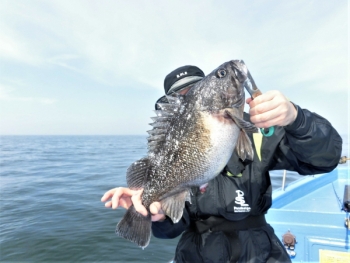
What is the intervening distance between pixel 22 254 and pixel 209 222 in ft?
22.1

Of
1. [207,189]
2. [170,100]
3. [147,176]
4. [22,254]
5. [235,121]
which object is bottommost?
[22,254]

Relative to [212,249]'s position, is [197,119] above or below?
above

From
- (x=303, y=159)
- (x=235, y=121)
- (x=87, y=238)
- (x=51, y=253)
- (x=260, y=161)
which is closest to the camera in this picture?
(x=235, y=121)

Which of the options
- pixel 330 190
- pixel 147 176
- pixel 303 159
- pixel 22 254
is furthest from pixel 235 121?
pixel 22 254

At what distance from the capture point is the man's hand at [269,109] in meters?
1.81

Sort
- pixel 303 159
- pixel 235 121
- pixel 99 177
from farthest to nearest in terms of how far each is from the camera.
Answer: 1. pixel 99 177
2. pixel 303 159
3. pixel 235 121

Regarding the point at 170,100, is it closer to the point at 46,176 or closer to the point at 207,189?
the point at 207,189

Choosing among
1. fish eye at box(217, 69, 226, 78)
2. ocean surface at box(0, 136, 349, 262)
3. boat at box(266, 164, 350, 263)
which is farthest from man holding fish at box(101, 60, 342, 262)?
ocean surface at box(0, 136, 349, 262)

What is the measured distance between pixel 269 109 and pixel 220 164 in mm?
582

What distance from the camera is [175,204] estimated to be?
7.50ft

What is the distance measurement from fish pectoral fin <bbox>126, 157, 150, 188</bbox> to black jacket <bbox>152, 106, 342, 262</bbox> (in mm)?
690

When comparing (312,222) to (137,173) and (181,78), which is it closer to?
(181,78)

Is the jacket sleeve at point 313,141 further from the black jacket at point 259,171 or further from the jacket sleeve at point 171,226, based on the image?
the jacket sleeve at point 171,226

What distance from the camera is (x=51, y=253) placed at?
6.93 metres
